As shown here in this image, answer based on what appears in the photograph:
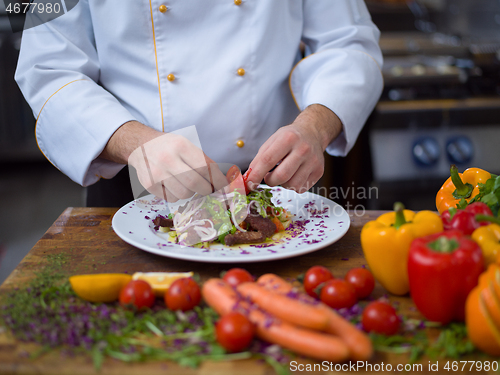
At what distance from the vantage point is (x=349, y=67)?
1.60 meters

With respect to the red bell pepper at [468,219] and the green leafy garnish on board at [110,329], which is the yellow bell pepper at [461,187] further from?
the green leafy garnish on board at [110,329]

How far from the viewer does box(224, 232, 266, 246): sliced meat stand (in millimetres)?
1225

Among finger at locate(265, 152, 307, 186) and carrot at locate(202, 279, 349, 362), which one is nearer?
carrot at locate(202, 279, 349, 362)

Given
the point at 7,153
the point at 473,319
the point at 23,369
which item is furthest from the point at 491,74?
the point at 7,153

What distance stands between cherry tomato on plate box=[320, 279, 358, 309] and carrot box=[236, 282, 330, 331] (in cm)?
8

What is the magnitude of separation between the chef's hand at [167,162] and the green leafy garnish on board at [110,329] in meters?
0.38

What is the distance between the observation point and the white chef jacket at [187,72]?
1.41 metres

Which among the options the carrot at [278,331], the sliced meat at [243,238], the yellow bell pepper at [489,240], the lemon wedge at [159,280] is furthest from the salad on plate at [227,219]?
the yellow bell pepper at [489,240]

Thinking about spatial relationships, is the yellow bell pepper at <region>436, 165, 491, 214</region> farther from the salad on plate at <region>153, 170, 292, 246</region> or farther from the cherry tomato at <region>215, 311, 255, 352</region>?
the cherry tomato at <region>215, 311, 255, 352</region>

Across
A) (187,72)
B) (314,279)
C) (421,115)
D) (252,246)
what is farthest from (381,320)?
(421,115)

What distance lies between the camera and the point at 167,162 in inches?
46.2

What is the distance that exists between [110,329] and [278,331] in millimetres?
344

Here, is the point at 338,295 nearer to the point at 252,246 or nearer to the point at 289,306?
the point at 289,306

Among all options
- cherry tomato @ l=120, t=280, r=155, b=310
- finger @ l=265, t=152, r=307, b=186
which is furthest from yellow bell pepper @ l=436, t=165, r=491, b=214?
cherry tomato @ l=120, t=280, r=155, b=310
